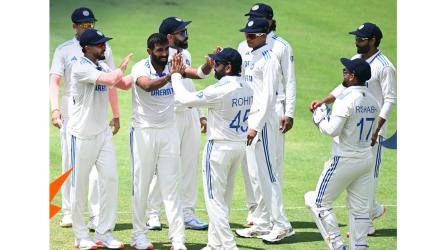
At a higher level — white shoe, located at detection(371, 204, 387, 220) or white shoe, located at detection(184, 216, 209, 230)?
white shoe, located at detection(371, 204, 387, 220)

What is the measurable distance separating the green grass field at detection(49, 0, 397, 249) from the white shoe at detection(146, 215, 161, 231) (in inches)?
2.6

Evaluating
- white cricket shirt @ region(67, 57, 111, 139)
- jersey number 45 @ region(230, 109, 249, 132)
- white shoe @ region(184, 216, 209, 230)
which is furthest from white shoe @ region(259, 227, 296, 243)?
white cricket shirt @ region(67, 57, 111, 139)

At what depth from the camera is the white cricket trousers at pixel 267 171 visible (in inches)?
388

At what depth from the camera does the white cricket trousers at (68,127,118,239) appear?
9.38 meters

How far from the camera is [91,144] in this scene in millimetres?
9375

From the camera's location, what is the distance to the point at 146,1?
1585 centimetres

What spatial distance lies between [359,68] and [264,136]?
3.85 ft

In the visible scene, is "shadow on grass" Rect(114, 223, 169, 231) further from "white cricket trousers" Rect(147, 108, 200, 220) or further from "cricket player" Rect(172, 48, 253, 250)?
"cricket player" Rect(172, 48, 253, 250)

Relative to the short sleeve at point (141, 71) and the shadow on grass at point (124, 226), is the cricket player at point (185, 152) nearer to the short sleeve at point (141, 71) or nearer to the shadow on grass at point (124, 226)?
the shadow on grass at point (124, 226)

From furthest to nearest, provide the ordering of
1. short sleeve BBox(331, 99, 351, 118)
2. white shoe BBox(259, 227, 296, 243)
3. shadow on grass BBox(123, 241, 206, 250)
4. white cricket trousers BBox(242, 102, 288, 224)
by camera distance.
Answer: white cricket trousers BBox(242, 102, 288, 224)
white shoe BBox(259, 227, 296, 243)
shadow on grass BBox(123, 241, 206, 250)
short sleeve BBox(331, 99, 351, 118)
